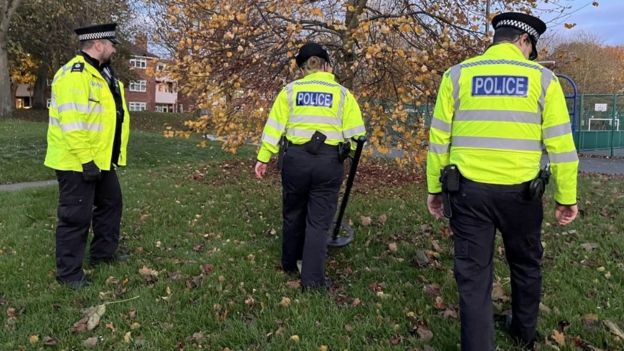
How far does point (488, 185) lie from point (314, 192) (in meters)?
1.72

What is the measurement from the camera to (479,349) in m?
3.13

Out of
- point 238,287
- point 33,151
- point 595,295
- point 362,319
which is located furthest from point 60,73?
point 33,151

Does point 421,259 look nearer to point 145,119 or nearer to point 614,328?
point 614,328

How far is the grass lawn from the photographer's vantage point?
12.2ft

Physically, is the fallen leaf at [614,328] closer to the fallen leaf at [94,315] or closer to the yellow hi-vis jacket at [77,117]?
the fallen leaf at [94,315]

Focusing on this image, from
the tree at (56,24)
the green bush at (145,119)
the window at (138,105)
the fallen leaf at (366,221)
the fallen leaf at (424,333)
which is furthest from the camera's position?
the window at (138,105)

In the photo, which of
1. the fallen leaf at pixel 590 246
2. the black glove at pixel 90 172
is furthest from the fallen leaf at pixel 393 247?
the black glove at pixel 90 172

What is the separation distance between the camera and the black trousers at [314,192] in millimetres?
4402

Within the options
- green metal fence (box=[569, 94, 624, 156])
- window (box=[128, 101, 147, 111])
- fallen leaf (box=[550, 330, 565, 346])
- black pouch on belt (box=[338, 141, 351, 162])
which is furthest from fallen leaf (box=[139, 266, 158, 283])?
window (box=[128, 101, 147, 111])

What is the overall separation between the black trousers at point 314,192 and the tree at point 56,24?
22.1 m

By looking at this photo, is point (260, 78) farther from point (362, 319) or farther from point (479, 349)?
point (479, 349)

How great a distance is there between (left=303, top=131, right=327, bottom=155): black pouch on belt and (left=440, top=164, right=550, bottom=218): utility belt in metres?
1.34

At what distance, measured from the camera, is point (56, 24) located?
29875mm

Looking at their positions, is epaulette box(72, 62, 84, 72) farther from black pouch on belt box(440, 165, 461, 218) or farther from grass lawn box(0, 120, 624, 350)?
black pouch on belt box(440, 165, 461, 218)
